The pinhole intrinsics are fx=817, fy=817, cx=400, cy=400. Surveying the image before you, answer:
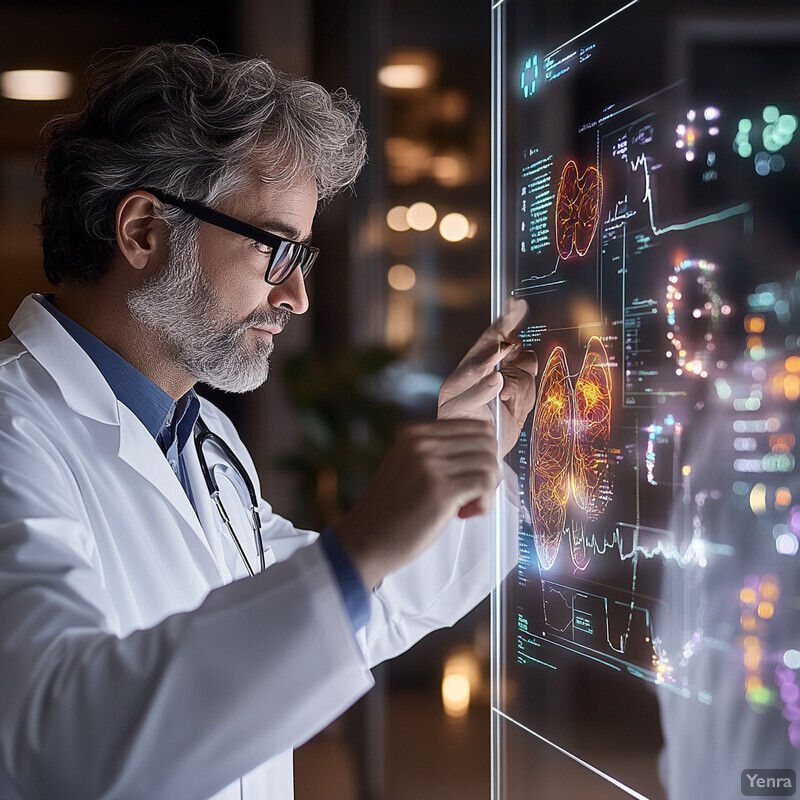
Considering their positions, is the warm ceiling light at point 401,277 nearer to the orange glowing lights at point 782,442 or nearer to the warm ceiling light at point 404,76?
the warm ceiling light at point 404,76

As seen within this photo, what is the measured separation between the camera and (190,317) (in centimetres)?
100

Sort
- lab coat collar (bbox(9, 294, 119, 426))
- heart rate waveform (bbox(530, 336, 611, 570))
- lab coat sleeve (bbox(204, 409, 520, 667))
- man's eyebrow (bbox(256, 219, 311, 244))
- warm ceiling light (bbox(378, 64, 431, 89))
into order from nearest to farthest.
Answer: heart rate waveform (bbox(530, 336, 611, 570)), lab coat collar (bbox(9, 294, 119, 426)), man's eyebrow (bbox(256, 219, 311, 244)), lab coat sleeve (bbox(204, 409, 520, 667)), warm ceiling light (bbox(378, 64, 431, 89))

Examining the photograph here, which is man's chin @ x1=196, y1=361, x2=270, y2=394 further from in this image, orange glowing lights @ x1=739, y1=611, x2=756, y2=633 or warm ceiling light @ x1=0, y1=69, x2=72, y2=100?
warm ceiling light @ x1=0, y1=69, x2=72, y2=100

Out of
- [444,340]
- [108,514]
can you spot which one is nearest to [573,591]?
[108,514]

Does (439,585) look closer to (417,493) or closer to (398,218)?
(417,493)

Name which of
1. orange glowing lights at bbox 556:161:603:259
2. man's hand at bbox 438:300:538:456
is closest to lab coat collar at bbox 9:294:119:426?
man's hand at bbox 438:300:538:456

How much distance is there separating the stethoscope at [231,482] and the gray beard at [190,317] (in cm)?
11

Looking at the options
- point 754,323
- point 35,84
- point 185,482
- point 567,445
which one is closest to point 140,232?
point 185,482

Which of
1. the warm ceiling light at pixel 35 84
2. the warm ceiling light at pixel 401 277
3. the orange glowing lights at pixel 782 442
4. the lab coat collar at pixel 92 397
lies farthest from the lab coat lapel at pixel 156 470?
the warm ceiling light at pixel 35 84

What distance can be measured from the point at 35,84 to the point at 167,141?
48.5 inches

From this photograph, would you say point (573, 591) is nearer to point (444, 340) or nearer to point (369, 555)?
point (369, 555)

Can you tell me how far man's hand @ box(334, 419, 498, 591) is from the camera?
60 centimetres

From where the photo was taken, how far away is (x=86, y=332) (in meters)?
0.99

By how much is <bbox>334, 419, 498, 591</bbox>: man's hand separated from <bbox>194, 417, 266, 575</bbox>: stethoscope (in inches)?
16.6
